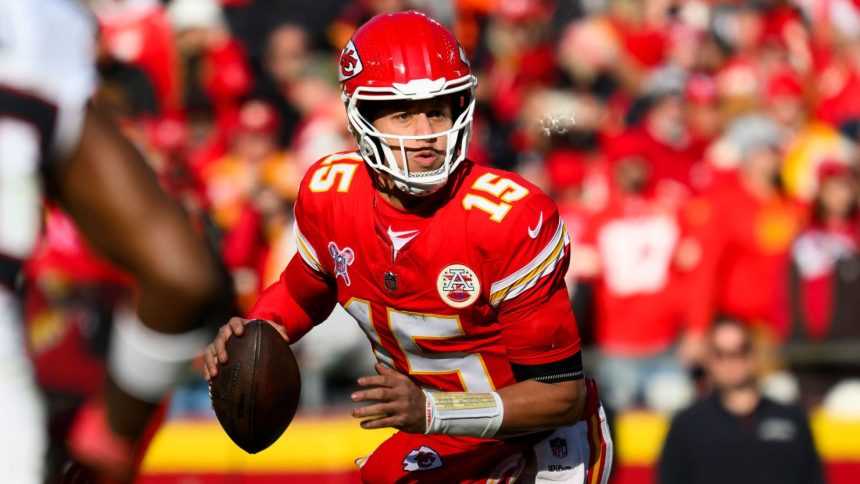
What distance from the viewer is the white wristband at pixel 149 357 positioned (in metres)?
2.69

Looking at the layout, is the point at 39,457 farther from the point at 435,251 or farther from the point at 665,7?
the point at 665,7

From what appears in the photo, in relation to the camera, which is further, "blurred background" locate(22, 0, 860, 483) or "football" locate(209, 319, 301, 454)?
"blurred background" locate(22, 0, 860, 483)

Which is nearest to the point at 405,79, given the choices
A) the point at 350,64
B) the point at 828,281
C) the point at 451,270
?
the point at 350,64

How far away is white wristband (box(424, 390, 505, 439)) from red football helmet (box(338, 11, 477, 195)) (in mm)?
605

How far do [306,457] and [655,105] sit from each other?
334 cm

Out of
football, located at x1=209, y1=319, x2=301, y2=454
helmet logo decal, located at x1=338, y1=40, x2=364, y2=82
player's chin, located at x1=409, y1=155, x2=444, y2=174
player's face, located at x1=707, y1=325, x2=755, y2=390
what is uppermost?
helmet logo decal, located at x1=338, y1=40, x2=364, y2=82

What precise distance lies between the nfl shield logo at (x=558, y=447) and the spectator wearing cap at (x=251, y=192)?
3.50 metres

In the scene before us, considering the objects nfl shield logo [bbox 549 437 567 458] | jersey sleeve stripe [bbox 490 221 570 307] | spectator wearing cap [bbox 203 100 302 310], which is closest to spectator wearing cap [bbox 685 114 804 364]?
spectator wearing cap [bbox 203 100 302 310]

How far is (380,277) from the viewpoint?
4023mm

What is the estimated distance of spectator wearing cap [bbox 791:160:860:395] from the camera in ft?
24.1

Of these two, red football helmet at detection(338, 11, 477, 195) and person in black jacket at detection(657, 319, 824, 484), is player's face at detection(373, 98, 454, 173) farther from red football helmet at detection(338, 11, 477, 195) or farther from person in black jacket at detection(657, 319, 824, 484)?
person in black jacket at detection(657, 319, 824, 484)

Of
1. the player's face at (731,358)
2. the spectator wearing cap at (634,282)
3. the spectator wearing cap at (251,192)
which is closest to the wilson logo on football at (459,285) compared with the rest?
the player's face at (731,358)

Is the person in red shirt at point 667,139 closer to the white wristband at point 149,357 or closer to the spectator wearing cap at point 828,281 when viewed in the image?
the spectator wearing cap at point 828,281

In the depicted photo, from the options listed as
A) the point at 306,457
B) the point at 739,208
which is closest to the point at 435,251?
the point at 306,457
